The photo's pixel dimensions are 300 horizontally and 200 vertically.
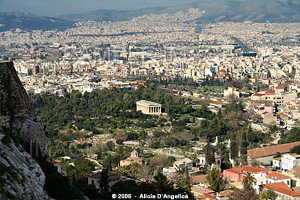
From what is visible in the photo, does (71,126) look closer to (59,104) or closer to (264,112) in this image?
(59,104)

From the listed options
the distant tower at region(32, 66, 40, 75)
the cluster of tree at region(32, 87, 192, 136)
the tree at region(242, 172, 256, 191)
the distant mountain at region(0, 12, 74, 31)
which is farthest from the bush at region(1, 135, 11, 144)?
the distant mountain at region(0, 12, 74, 31)

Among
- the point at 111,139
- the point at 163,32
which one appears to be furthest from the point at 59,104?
the point at 163,32

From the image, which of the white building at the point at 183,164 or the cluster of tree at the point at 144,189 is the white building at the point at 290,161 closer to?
the white building at the point at 183,164

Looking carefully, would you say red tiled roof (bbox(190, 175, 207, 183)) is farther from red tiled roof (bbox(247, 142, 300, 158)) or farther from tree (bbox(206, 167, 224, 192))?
red tiled roof (bbox(247, 142, 300, 158))

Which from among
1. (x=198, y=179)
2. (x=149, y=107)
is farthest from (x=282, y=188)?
(x=149, y=107)

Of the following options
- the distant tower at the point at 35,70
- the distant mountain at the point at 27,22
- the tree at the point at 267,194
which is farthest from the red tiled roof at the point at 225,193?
the distant mountain at the point at 27,22

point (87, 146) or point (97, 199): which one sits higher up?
point (97, 199)

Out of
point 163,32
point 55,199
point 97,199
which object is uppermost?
point 55,199
